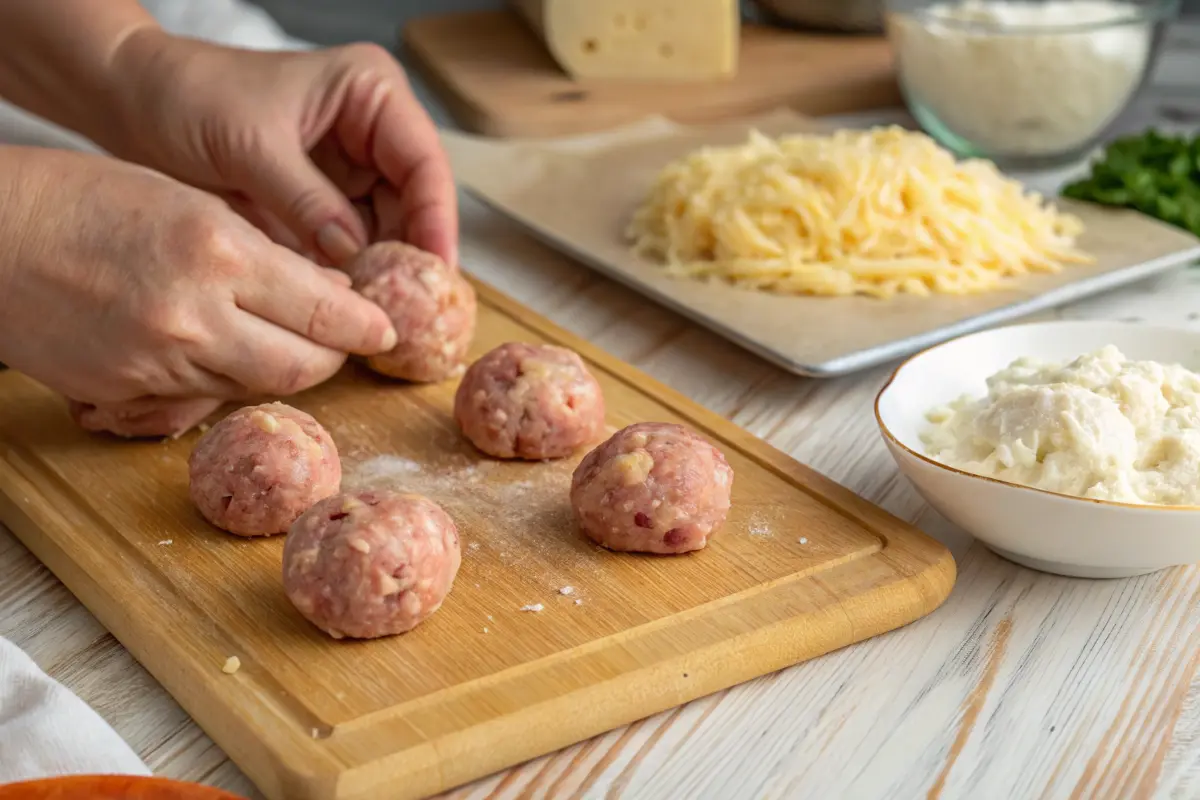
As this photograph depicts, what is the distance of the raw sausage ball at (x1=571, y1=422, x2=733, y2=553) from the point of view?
1.85 m

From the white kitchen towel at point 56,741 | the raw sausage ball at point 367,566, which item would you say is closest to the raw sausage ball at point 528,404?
the raw sausage ball at point 367,566

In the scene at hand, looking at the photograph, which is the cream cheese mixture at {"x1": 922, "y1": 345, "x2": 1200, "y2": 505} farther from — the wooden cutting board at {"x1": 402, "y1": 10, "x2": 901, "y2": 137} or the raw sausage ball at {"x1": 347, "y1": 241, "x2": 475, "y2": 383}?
the wooden cutting board at {"x1": 402, "y1": 10, "x2": 901, "y2": 137}

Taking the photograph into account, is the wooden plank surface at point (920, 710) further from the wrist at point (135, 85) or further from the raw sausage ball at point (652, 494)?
the wrist at point (135, 85)

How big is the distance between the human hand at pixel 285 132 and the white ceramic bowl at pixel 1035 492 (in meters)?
0.97

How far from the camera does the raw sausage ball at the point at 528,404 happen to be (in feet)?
6.97

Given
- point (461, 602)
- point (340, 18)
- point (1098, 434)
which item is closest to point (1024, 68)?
point (1098, 434)

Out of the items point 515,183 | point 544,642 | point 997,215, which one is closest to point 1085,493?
point 544,642

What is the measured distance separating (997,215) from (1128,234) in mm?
315

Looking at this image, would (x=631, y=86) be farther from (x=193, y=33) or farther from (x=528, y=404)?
(x=528, y=404)

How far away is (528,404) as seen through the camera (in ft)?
6.95

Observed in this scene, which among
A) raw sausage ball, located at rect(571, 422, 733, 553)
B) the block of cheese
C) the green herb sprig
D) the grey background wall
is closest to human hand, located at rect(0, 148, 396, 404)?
raw sausage ball, located at rect(571, 422, 733, 553)

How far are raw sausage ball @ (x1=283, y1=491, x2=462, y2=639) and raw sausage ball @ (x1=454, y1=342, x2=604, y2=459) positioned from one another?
0.40 metres

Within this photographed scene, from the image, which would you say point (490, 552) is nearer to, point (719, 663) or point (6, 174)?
point (719, 663)

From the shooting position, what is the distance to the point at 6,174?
198 cm
